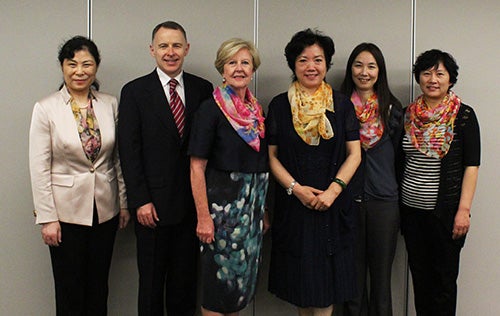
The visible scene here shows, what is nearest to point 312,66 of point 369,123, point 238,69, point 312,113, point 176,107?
point 312,113

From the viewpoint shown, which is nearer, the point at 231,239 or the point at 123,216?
the point at 231,239

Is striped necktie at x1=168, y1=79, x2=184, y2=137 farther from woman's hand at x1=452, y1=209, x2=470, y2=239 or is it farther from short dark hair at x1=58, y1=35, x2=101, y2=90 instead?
woman's hand at x1=452, y1=209, x2=470, y2=239

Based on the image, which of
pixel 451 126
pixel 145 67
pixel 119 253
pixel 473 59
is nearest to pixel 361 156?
pixel 451 126

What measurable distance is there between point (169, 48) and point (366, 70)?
113cm

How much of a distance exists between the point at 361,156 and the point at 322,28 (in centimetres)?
94

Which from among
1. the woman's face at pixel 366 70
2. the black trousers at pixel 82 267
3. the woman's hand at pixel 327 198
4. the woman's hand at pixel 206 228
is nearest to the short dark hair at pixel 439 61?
the woman's face at pixel 366 70

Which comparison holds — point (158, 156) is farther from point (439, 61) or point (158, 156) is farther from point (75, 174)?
point (439, 61)

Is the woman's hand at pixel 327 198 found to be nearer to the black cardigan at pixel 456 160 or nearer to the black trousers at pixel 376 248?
the black trousers at pixel 376 248

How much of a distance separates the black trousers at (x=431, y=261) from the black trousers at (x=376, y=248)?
0.38ft

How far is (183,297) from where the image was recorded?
8.08ft

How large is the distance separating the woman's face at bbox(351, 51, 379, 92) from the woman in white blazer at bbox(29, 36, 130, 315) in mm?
1422

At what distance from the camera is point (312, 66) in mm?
2227

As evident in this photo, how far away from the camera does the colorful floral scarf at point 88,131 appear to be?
2.19 m

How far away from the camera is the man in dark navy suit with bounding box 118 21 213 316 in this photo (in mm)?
2209
